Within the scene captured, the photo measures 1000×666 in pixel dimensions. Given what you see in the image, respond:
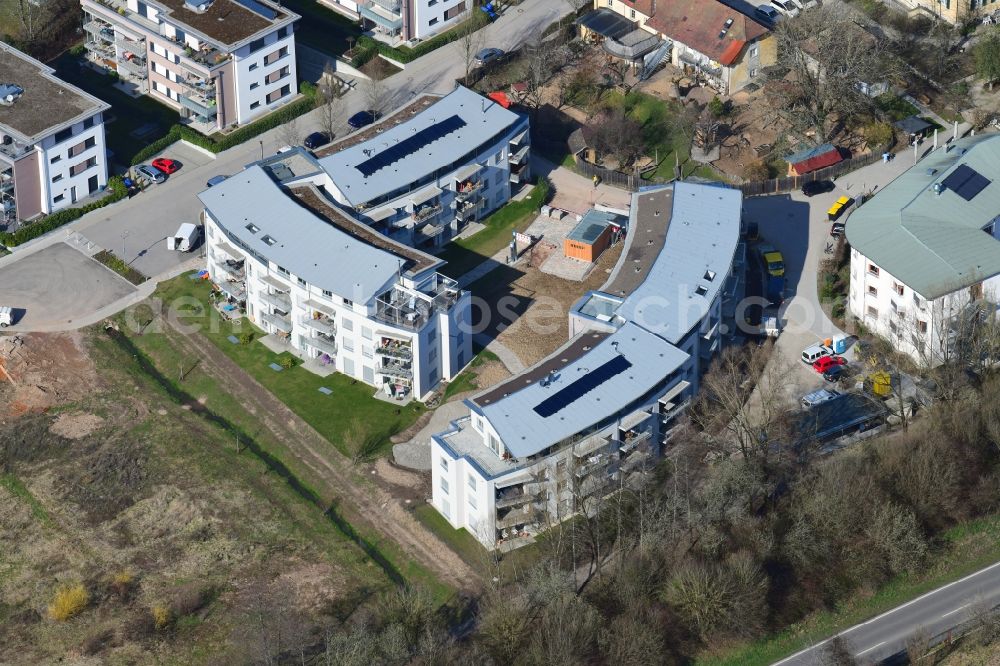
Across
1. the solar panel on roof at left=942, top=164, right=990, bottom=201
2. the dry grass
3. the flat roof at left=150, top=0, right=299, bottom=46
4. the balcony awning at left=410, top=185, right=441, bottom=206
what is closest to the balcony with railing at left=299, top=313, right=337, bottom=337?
the dry grass

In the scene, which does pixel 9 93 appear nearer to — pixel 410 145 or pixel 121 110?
pixel 121 110

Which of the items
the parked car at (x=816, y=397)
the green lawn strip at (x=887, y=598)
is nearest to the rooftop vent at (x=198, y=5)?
the parked car at (x=816, y=397)

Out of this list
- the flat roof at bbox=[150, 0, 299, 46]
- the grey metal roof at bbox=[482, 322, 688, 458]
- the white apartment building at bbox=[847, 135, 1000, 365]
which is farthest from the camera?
the flat roof at bbox=[150, 0, 299, 46]

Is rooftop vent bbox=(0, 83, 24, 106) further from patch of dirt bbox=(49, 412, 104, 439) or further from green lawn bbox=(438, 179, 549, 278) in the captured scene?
green lawn bbox=(438, 179, 549, 278)

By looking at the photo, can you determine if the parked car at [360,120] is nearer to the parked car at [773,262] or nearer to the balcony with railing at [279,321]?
the balcony with railing at [279,321]

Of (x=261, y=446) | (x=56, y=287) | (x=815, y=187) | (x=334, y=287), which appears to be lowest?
(x=261, y=446)

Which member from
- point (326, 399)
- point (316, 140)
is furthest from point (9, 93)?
point (326, 399)

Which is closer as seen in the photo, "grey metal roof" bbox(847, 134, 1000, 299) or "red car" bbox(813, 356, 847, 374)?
"grey metal roof" bbox(847, 134, 1000, 299)
